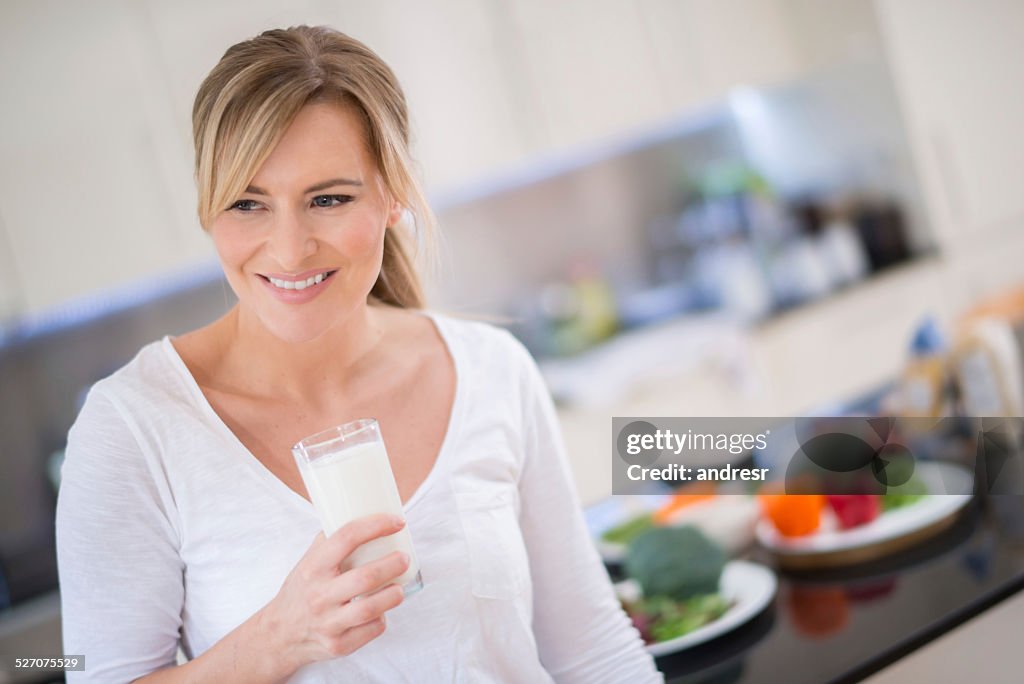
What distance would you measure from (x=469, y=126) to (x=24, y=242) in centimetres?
129

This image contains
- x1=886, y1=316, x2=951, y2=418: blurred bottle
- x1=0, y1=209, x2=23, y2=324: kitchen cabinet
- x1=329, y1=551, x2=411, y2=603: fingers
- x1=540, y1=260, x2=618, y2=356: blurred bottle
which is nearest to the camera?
x1=329, y1=551, x2=411, y2=603: fingers

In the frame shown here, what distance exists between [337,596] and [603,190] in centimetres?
326

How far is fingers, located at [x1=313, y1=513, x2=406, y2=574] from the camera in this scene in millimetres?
894

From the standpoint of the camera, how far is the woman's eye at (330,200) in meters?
1.03

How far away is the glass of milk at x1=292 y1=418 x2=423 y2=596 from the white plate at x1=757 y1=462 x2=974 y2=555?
0.80 meters

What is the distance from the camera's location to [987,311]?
3504mm

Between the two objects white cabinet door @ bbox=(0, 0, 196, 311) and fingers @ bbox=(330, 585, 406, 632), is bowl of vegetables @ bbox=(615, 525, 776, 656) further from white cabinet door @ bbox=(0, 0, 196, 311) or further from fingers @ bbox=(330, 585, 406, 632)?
white cabinet door @ bbox=(0, 0, 196, 311)

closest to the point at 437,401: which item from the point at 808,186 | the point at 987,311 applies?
the point at 987,311

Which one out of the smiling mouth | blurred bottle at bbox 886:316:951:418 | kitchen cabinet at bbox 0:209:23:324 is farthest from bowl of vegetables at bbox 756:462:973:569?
kitchen cabinet at bbox 0:209:23:324

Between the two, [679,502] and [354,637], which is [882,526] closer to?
[679,502]

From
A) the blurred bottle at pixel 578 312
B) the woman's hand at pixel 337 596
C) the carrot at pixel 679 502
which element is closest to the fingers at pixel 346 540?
the woman's hand at pixel 337 596

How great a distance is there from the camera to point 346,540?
90cm

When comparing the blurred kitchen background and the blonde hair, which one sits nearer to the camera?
the blonde hair

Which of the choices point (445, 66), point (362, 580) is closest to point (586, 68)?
point (445, 66)
